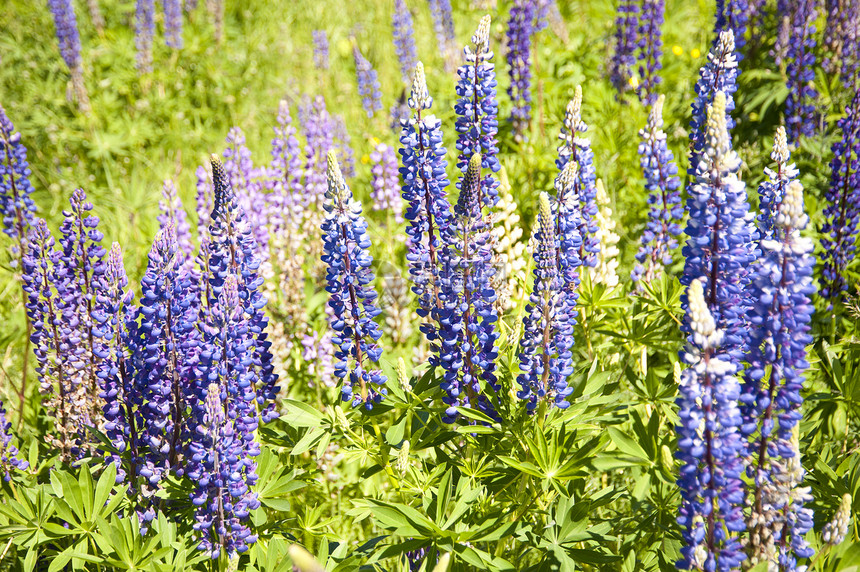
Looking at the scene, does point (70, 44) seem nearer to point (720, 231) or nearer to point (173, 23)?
point (173, 23)

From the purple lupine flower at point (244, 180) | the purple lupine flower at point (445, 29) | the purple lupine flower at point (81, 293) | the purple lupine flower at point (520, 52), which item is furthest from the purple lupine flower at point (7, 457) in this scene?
the purple lupine flower at point (445, 29)

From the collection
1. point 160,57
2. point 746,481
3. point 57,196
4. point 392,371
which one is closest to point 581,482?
point 746,481

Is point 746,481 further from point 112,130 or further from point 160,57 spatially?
point 160,57

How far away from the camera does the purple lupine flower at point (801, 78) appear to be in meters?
4.34

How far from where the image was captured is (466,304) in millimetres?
2477

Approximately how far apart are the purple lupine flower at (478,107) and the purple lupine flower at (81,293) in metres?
1.50

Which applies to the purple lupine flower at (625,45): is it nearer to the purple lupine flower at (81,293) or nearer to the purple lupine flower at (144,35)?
the purple lupine flower at (81,293)

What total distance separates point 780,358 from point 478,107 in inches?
62.7

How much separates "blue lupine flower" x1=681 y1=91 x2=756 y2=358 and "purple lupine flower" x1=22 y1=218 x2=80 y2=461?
7.72ft

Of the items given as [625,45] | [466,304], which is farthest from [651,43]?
[466,304]

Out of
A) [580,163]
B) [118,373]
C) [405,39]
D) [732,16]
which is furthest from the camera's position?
[405,39]

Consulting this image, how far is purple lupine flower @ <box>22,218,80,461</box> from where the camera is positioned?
2.87 meters

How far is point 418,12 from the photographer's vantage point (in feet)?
27.5

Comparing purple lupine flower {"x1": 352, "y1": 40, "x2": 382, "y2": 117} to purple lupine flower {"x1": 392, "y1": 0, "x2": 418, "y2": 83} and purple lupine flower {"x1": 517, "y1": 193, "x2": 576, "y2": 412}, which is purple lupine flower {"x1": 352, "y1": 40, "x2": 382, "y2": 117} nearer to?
purple lupine flower {"x1": 392, "y1": 0, "x2": 418, "y2": 83}
